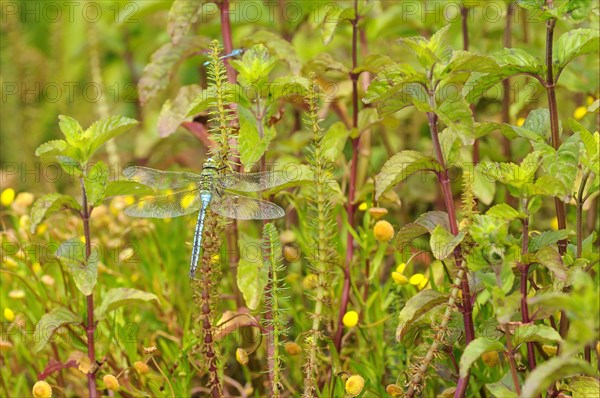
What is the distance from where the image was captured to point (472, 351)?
38.3 inches

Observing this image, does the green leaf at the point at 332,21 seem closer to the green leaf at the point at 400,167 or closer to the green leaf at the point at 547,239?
the green leaf at the point at 400,167

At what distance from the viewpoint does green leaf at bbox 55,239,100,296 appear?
124cm

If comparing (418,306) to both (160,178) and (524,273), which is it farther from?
(160,178)

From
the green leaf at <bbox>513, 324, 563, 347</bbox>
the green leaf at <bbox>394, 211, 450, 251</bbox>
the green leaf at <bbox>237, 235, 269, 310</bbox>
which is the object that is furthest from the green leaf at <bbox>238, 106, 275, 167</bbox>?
the green leaf at <bbox>513, 324, 563, 347</bbox>

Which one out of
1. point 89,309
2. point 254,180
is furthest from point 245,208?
point 89,309

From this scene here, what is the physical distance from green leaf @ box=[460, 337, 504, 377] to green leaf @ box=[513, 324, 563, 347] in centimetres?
4

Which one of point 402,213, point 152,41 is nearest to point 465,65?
point 402,213

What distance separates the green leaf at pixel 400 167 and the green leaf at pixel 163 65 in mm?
653

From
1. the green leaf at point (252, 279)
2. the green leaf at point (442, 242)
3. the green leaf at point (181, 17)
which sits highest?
Result: the green leaf at point (181, 17)

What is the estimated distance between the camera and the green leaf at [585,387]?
1.03 metres

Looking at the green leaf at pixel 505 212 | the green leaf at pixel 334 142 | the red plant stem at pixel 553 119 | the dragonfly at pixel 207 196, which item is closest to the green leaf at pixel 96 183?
the dragonfly at pixel 207 196

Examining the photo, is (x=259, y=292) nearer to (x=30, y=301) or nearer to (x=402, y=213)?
(x=30, y=301)

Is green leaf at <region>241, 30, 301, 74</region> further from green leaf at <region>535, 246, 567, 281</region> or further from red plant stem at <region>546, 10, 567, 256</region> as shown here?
green leaf at <region>535, 246, 567, 281</region>

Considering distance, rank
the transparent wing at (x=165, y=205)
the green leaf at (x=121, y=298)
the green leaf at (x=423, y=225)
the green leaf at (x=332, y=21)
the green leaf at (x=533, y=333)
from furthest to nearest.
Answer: the transparent wing at (x=165, y=205) < the green leaf at (x=332, y=21) < the green leaf at (x=121, y=298) < the green leaf at (x=423, y=225) < the green leaf at (x=533, y=333)
